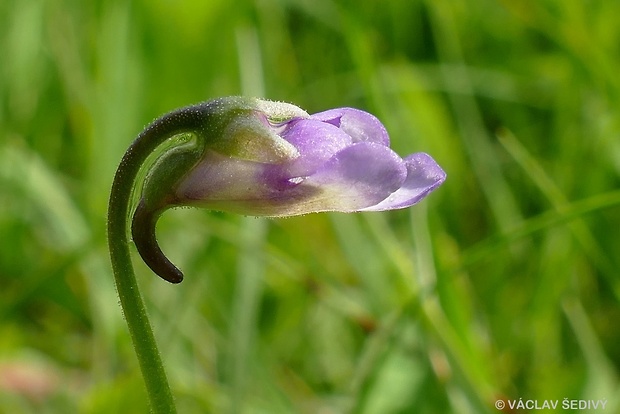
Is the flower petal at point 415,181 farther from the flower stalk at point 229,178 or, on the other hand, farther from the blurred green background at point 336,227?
the blurred green background at point 336,227

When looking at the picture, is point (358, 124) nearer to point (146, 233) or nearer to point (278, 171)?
point (278, 171)

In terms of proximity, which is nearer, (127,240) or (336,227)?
(127,240)

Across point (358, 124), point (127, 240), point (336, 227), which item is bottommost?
point (127, 240)

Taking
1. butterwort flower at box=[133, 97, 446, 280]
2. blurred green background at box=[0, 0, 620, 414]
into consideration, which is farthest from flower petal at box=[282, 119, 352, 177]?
blurred green background at box=[0, 0, 620, 414]

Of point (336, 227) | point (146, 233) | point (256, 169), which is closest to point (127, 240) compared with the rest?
point (146, 233)

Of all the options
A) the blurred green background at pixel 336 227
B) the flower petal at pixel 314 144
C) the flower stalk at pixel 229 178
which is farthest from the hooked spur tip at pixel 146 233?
the blurred green background at pixel 336 227

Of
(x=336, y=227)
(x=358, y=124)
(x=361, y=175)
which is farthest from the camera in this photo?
(x=336, y=227)
